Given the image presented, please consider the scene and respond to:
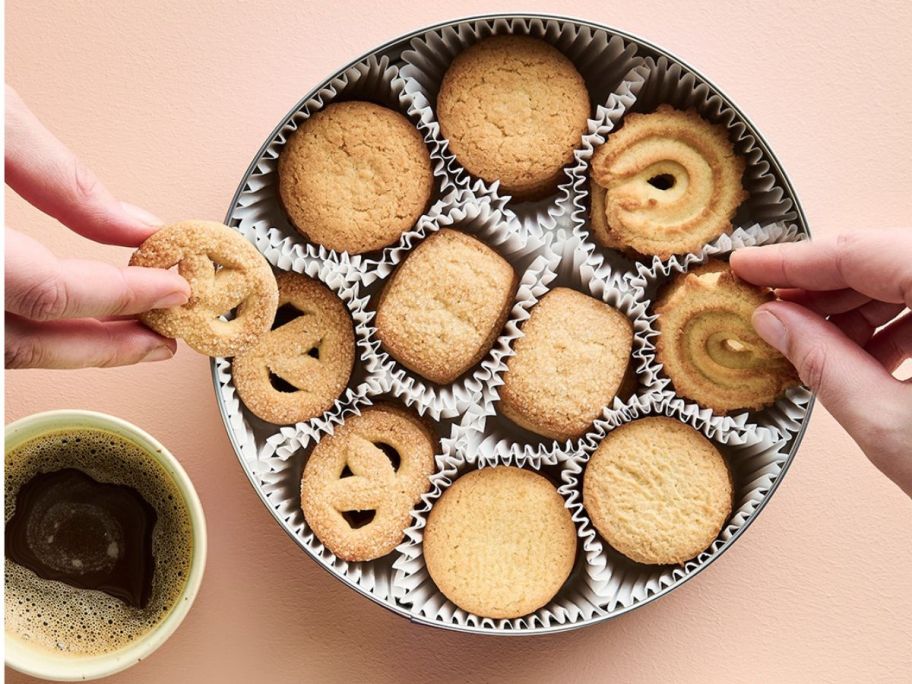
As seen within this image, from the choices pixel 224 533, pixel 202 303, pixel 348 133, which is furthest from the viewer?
pixel 224 533

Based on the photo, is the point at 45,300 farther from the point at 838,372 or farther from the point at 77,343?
the point at 838,372

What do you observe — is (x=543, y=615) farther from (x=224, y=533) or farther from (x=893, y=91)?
(x=893, y=91)

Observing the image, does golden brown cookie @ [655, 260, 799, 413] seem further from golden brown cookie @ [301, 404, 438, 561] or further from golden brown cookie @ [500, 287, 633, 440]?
golden brown cookie @ [301, 404, 438, 561]

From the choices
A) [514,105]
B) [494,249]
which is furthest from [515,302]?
[514,105]

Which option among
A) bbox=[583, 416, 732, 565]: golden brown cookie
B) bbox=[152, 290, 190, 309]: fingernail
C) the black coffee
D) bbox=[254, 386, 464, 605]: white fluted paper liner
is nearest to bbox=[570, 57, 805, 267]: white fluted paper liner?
bbox=[583, 416, 732, 565]: golden brown cookie

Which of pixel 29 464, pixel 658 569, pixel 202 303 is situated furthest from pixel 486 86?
pixel 29 464
